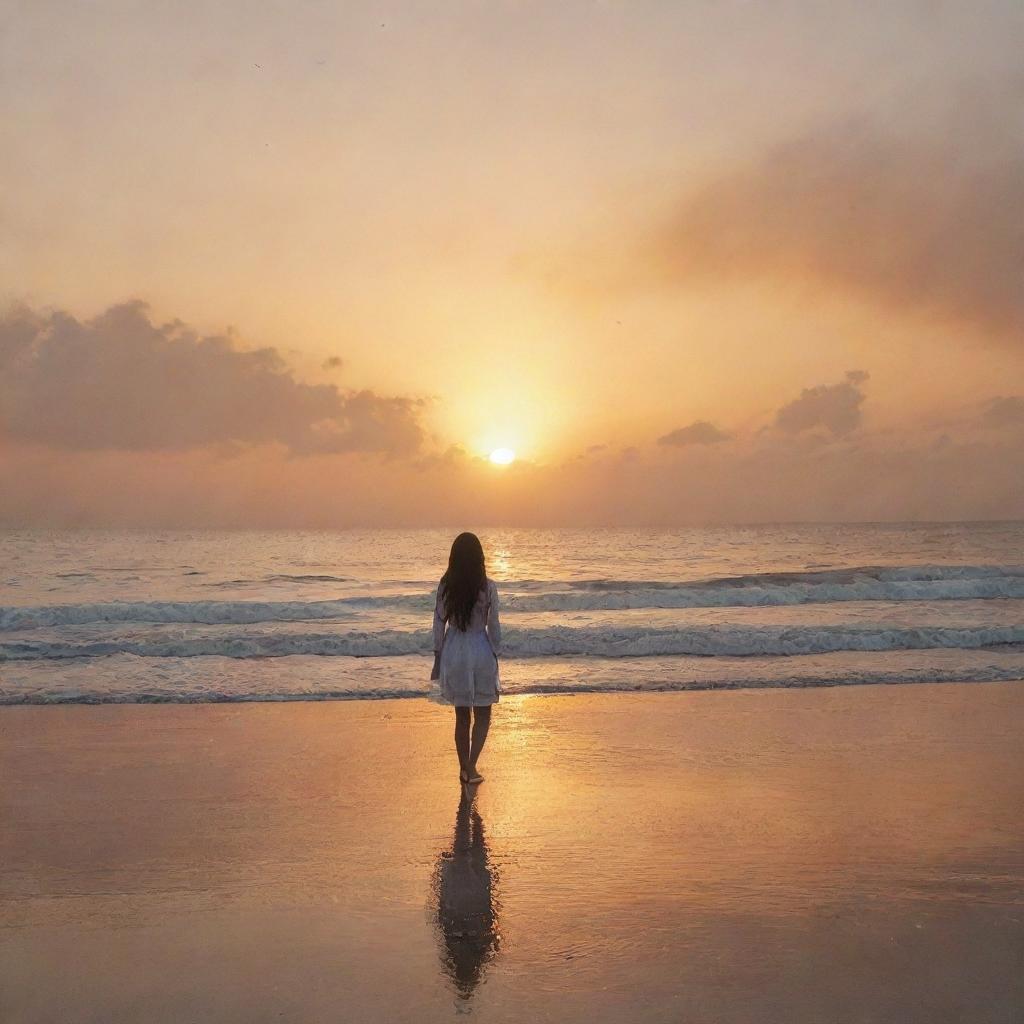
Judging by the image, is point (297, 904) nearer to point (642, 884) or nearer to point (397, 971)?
point (397, 971)

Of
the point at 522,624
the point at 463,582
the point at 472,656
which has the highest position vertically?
the point at 463,582

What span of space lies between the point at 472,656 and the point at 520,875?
2.12 m

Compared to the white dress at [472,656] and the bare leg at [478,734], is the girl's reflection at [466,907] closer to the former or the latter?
the bare leg at [478,734]

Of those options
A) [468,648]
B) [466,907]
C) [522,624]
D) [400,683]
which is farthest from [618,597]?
[466,907]

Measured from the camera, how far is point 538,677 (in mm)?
11852

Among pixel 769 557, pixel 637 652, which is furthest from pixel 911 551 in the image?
pixel 637 652

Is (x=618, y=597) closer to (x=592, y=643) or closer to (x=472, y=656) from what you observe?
(x=592, y=643)

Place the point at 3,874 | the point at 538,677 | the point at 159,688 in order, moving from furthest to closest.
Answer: the point at 538,677 → the point at 159,688 → the point at 3,874

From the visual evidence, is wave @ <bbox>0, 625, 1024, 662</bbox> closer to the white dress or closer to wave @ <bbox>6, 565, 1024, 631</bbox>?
wave @ <bbox>6, 565, 1024, 631</bbox>

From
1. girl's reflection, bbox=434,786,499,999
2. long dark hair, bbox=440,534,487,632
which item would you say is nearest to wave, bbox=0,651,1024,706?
long dark hair, bbox=440,534,487,632

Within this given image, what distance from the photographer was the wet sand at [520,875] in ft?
11.9

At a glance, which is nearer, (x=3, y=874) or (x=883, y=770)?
(x=3, y=874)

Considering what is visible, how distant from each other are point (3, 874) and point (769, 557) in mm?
40513

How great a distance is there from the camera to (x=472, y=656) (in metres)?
6.80
